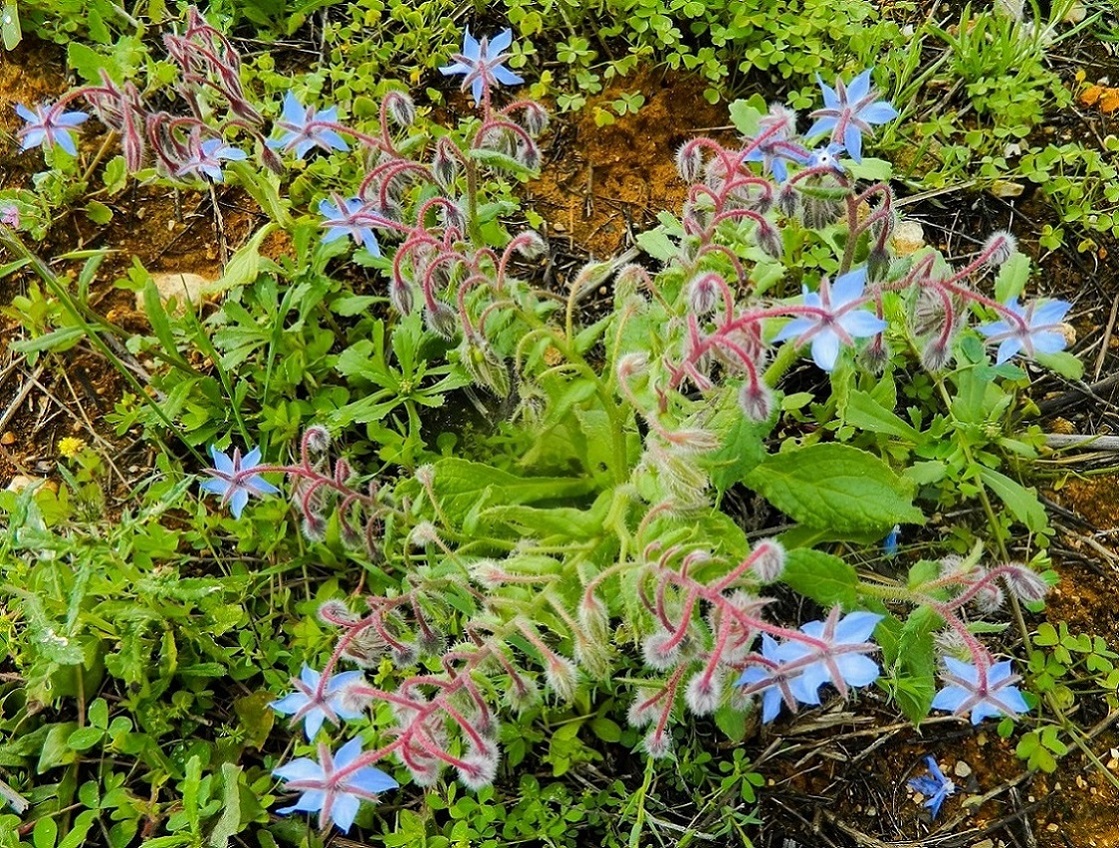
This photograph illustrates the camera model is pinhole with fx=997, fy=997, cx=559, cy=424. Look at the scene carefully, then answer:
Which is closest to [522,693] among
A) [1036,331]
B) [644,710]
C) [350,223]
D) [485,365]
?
[644,710]

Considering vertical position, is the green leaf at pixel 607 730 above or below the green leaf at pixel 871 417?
below

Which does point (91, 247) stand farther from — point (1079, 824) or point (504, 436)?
point (1079, 824)

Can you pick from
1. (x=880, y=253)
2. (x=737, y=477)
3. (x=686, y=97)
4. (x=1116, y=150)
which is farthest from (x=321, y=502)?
(x=1116, y=150)

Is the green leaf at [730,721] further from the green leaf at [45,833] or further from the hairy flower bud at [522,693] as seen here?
the green leaf at [45,833]

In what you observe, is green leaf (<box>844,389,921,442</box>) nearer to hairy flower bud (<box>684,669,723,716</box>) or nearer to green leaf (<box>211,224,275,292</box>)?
hairy flower bud (<box>684,669,723,716</box>)

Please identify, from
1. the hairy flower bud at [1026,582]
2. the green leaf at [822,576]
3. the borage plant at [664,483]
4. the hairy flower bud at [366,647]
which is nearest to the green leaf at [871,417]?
the borage plant at [664,483]

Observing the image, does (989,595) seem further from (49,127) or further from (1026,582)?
(49,127)

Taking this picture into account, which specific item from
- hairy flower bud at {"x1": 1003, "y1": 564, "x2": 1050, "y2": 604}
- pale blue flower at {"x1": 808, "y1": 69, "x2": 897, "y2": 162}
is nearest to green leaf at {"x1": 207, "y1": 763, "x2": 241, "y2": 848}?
hairy flower bud at {"x1": 1003, "y1": 564, "x2": 1050, "y2": 604}
